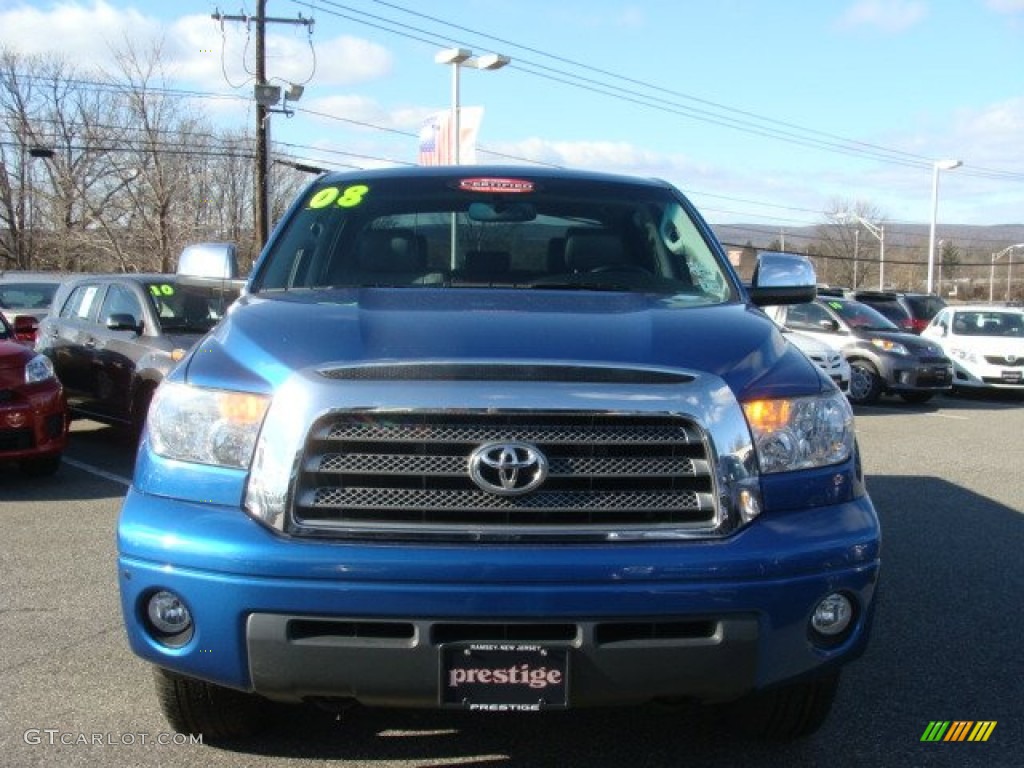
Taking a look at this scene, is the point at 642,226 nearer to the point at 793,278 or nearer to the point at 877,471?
the point at 793,278

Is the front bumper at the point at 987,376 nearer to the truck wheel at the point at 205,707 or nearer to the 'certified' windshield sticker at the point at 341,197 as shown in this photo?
the 'certified' windshield sticker at the point at 341,197

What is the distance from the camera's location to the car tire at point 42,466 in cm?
825

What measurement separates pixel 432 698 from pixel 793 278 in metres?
2.75

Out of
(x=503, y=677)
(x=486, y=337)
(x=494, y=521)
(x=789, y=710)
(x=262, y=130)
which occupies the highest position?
(x=262, y=130)

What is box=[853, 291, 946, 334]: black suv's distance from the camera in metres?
24.6

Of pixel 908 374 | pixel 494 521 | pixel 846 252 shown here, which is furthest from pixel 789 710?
pixel 846 252

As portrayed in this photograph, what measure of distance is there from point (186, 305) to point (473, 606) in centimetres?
801

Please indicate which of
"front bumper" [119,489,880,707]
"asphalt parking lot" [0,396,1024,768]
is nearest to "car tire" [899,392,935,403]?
"asphalt parking lot" [0,396,1024,768]

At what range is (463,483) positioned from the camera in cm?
271

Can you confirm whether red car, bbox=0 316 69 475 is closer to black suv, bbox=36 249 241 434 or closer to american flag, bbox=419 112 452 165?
black suv, bbox=36 249 241 434

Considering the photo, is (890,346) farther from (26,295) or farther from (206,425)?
(206,425)

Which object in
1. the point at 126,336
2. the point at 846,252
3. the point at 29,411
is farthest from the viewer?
the point at 846,252

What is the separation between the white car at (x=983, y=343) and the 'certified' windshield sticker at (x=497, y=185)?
15592 mm

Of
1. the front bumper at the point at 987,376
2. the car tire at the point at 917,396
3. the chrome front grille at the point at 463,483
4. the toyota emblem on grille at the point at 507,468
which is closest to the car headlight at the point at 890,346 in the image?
the car tire at the point at 917,396
